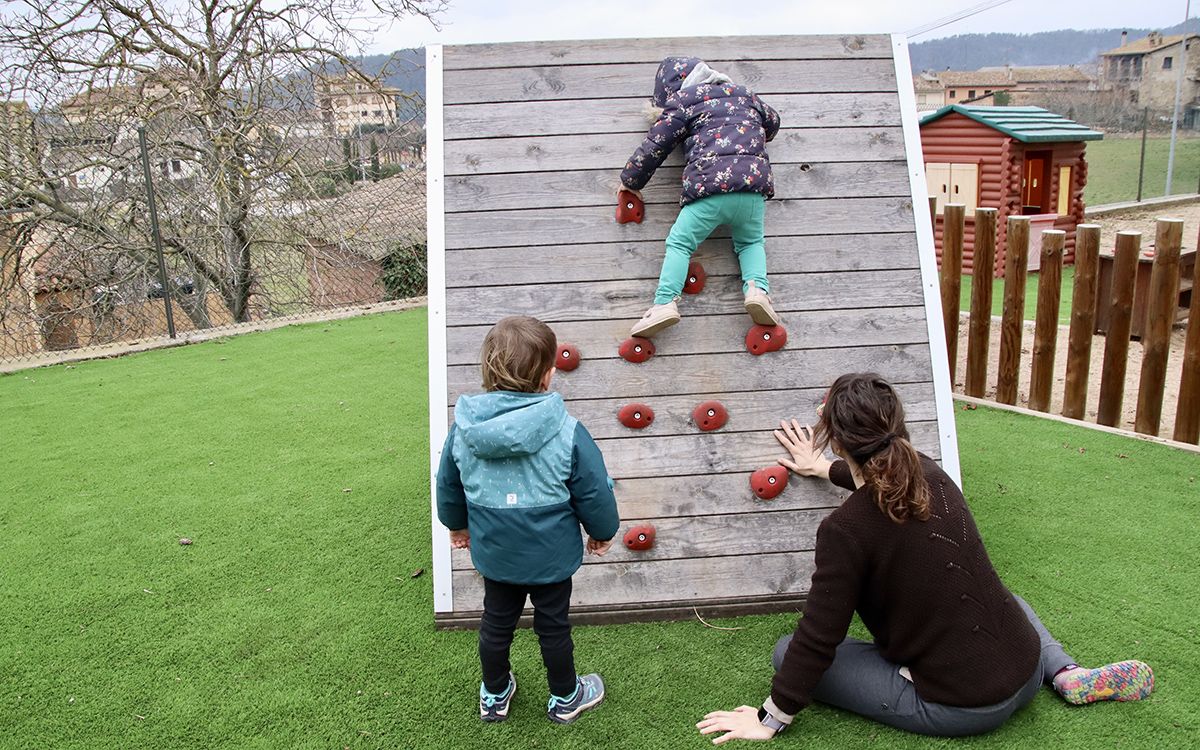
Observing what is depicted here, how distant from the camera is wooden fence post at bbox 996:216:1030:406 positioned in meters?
6.01

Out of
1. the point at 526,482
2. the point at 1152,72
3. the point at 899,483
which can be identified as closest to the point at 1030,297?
the point at 899,483

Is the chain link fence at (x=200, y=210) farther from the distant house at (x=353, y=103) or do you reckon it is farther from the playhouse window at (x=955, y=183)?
the playhouse window at (x=955, y=183)

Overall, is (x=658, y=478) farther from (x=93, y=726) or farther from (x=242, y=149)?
(x=242, y=149)

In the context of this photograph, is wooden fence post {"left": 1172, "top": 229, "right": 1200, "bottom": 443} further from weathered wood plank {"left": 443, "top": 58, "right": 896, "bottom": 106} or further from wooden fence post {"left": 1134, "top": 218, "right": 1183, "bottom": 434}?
weathered wood plank {"left": 443, "top": 58, "right": 896, "bottom": 106}

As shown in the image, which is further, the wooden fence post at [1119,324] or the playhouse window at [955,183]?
the playhouse window at [955,183]

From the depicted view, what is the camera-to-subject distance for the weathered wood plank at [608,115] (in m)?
3.89

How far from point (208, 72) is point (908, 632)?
12.3 metres

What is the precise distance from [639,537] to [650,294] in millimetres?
995

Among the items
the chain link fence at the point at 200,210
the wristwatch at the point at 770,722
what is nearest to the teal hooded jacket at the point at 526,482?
the wristwatch at the point at 770,722

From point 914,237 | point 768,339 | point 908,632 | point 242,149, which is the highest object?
point 242,149

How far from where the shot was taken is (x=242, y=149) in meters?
11.7

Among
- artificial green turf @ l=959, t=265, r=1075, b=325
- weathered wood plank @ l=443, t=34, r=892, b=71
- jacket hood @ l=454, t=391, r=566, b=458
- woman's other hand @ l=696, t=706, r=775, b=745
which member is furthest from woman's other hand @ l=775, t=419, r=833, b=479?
artificial green turf @ l=959, t=265, r=1075, b=325

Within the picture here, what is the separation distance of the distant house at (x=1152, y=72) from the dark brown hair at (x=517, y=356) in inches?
2115

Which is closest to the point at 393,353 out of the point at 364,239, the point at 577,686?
the point at 364,239
